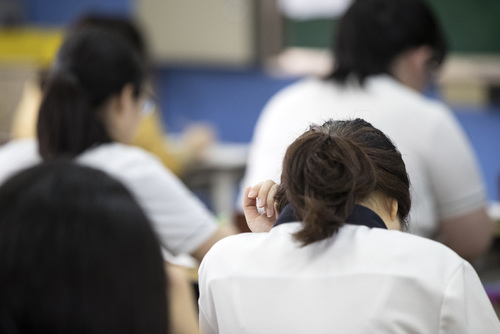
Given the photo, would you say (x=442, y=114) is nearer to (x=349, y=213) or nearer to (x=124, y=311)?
(x=349, y=213)

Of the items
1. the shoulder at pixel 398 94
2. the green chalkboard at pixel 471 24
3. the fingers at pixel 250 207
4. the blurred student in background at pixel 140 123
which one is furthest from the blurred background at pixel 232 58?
the fingers at pixel 250 207

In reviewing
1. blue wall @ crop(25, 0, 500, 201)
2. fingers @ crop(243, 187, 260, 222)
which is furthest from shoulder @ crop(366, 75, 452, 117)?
blue wall @ crop(25, 0, 500, 201)

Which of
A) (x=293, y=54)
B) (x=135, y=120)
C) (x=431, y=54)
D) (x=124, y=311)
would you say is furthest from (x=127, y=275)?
(x=293, y=54)

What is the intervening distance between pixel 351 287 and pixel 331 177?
14 cm

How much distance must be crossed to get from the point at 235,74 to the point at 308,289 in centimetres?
443

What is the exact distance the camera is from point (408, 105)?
196 centimetres

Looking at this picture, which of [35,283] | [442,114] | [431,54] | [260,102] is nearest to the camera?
[35,283]

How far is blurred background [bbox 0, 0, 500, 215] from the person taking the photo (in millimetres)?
4008

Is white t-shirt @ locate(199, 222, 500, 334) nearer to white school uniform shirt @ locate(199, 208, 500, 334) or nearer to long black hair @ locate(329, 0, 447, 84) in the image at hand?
white school uniform shirt @ locate(199, 208, 500, 334)

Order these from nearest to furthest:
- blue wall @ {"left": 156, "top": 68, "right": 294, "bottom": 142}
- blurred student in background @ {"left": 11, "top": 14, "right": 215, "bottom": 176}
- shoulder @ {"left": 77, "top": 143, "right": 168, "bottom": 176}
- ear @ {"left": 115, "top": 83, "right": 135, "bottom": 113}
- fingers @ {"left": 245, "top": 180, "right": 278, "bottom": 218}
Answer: fingers @ {"left": 245, "top": 180, "right": 278, "bottom": 218} < shoulder @ {"left": 77, "top": 143, "right": 168, "bottom": 176} < ear @ {"left": 115, "top": 83, "right": 135, "bottom": 113} < blurred student in background @ {"left": 11, "top": 14, "right": 215, "bottom": 176} < blue wall @ {"left": 156, "top": 68, "right": 294, "bottom": 142}

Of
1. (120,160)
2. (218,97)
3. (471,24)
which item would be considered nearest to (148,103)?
(120,160)

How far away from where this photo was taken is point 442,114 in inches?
79.4

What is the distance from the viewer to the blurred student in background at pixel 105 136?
1.91 m

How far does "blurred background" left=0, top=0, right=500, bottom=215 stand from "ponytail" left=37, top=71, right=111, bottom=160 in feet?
7.20
